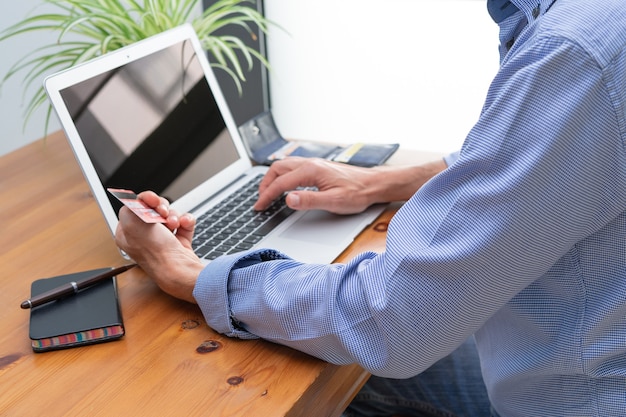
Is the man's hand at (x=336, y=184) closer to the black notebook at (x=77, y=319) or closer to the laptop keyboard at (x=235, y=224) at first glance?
the laptop keyboard at (x=235, y=224)

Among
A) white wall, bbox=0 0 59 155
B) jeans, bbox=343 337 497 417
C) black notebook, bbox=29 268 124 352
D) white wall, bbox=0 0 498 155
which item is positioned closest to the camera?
black notebook, bbox=29 268 124 352

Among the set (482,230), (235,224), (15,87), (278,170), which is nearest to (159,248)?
(235,224)

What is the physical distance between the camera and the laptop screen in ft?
3.64

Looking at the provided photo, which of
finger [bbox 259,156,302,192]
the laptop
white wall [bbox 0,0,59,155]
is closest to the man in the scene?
the laptop

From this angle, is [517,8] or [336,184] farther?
[336,184]

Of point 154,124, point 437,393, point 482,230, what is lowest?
point 437,393

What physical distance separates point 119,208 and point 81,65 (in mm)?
224

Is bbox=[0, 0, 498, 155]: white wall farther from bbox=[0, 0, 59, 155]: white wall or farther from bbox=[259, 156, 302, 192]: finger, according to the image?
bbox=[259, 156, 302, 192]: finger

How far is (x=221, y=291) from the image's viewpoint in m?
0.92

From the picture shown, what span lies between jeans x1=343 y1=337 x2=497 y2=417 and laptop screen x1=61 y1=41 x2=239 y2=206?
48 centimetres

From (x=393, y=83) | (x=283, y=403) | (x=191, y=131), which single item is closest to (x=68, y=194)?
(x=191, y=131)

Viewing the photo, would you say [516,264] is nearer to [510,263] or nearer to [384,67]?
[510,263]

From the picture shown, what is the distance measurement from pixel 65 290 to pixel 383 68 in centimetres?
170

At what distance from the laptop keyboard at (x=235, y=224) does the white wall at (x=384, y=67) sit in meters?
1.08
